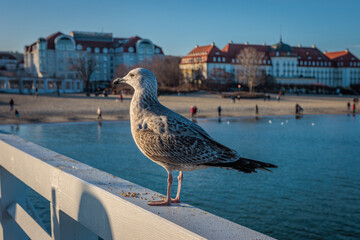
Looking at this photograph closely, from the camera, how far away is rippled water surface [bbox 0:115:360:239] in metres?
12.3

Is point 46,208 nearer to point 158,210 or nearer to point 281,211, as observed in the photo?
point 281,211

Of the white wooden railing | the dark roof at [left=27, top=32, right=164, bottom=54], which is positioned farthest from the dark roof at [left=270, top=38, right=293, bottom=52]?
the white wooden railing

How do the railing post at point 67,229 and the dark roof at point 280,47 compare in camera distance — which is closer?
the railing post at point 67,229

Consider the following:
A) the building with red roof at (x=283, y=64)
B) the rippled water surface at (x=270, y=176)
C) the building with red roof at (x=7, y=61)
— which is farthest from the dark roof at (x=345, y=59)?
the rippled water surface at (x=270, y=176)

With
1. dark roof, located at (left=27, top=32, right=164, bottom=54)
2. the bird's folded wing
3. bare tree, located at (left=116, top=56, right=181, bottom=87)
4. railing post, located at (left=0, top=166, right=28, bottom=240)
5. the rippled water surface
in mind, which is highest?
dark roof, located at (left=27, top=32, right=164, bottom=54)

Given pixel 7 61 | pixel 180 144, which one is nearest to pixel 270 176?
pixel 180 144

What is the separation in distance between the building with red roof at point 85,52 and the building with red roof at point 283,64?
1210 cm

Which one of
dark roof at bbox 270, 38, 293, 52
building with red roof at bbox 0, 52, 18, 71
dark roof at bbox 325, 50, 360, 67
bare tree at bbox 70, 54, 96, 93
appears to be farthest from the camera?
dark roof at bbox 325, 50, 360, 67

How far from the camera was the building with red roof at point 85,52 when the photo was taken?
93000mm

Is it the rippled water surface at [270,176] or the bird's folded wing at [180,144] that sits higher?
the bird's folded wing at [180,144]

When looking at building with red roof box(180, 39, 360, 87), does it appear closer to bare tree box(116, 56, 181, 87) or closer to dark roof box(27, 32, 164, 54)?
bare tree box(116, 56, 181, 87)

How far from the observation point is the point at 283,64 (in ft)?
387

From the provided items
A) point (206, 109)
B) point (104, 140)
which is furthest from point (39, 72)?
point (104, 140)

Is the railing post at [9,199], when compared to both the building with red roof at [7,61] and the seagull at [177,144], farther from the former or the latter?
the building with red roof at [7,61]
